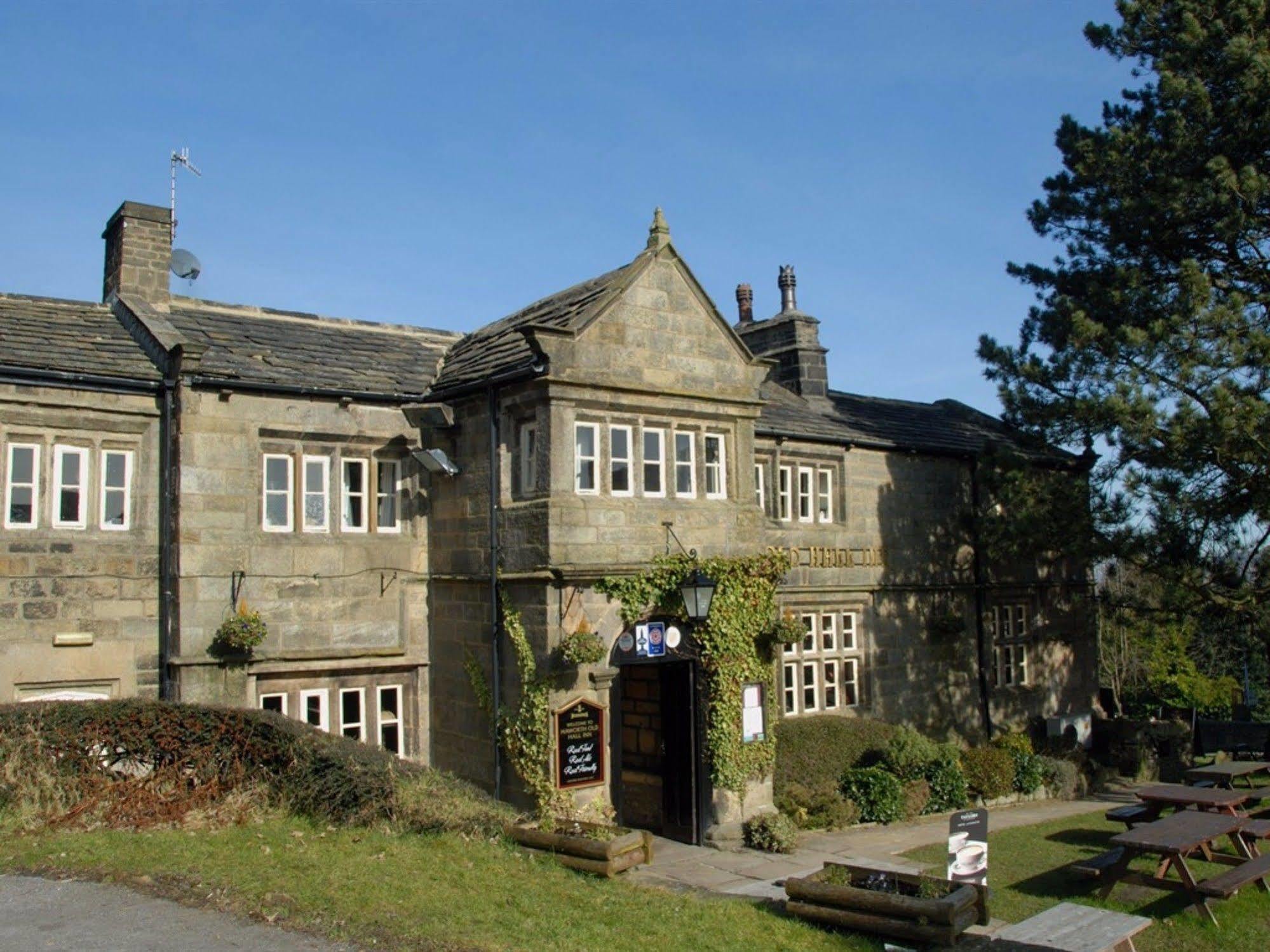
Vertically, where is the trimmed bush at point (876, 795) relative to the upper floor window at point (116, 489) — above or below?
below

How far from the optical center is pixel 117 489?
14.7 metres

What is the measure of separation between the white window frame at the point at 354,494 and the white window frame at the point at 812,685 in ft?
27.6

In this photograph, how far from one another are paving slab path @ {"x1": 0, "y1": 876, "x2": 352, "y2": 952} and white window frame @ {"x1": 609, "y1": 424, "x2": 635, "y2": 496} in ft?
26.0

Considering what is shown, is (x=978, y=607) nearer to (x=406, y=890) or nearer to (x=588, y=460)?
(x=588, y=460)

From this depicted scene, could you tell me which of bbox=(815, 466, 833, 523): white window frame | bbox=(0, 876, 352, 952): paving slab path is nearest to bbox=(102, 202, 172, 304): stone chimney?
bbox=(0, 876, 352, 952): paving slab path

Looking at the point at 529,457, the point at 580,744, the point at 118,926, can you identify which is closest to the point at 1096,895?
the point at 580,744

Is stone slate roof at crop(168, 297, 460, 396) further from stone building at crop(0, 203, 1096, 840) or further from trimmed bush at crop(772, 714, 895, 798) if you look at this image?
trimmed bush at crop(772, 714, 895, 798)

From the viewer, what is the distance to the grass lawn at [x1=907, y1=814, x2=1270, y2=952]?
11.0 m

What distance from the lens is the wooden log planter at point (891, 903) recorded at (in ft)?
32.4

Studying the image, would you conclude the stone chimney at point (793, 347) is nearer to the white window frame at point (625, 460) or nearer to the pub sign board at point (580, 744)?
the white window frame at point (625, 460)

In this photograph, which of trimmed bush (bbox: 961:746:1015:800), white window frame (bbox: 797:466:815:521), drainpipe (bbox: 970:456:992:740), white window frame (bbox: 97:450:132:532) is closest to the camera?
white window frame (bbox: 97:450:132:532)

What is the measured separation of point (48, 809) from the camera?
37.0 ft

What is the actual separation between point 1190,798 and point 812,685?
24.3ft

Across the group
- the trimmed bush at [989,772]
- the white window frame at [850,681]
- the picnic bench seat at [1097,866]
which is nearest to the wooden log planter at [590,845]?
the picnic bench seat at [1097,866]
